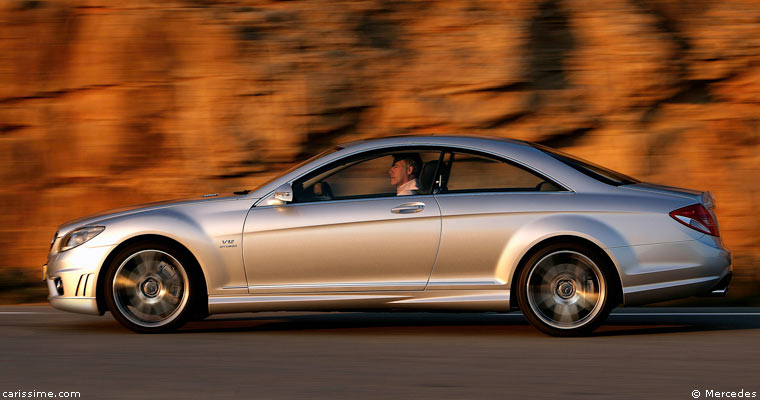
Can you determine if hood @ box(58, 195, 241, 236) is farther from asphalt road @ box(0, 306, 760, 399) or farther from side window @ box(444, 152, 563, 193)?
side window @ box(444, 152, 563, 193)

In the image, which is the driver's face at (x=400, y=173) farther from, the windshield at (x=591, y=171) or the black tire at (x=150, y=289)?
the black tire at (x=150, y=289)

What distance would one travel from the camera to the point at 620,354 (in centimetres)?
657

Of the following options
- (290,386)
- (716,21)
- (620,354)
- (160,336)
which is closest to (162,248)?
(160,336)

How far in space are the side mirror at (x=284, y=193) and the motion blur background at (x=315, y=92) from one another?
18.8 feet

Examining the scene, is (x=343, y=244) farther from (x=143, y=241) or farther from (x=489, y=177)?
(x=143, y=241)

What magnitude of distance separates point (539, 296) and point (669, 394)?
1.88 m

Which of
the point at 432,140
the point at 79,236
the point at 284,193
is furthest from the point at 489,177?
the point at 79,236

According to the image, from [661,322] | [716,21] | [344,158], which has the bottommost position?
[661,322]

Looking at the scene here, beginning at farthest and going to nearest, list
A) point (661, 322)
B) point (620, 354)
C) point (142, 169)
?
1. point (142, 169)
2. point (661, 322)
3. point (620, 354)

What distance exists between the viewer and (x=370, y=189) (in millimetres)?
7645

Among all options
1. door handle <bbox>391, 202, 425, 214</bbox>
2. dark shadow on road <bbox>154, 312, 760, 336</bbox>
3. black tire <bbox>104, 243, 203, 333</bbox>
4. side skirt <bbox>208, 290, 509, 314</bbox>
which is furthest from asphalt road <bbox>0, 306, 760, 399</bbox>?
door handle <bbox>391, 202, 425, 214</bbox>

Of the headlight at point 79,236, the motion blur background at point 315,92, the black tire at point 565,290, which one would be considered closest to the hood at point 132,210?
the headlight at point 79,236

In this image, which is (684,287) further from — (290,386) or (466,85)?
(466,85)

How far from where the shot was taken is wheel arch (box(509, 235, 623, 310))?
7.13m
